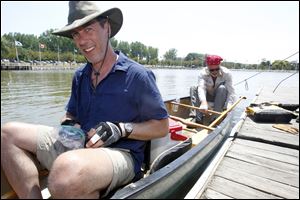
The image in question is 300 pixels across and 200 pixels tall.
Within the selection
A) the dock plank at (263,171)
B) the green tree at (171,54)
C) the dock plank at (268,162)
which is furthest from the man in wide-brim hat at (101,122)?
the green tree at (171,54)

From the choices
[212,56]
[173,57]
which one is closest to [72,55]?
[173,57]

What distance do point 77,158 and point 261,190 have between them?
1880mm

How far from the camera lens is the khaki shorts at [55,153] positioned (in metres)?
2.26

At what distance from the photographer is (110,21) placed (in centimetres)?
270

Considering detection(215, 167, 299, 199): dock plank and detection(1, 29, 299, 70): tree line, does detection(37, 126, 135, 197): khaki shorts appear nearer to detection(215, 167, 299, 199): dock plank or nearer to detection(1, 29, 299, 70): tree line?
detection(215, 167, 299, 199): dock plank

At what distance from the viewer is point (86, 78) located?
2.81 metres

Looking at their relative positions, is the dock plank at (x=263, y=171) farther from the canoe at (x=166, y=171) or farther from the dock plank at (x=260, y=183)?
the canoe at (x=166, y=171)

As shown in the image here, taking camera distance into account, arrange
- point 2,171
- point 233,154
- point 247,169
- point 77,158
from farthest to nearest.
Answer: point 233,154, point 247,169, point 2,171, point 77,158

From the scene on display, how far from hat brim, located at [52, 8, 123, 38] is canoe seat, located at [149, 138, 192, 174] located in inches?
55.3

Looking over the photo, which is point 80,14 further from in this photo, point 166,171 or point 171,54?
point 171,54

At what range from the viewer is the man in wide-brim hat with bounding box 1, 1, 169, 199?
214 centimetres

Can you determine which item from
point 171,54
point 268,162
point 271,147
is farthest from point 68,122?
point 171,54

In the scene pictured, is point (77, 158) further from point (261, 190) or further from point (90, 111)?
point (261, 190)

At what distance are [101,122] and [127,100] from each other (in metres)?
0.30
